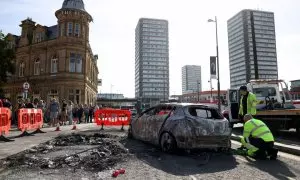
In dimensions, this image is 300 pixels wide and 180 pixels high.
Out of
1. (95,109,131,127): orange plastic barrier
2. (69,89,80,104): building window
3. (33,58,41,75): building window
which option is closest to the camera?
(95,109,131,127): orange plastic barrier

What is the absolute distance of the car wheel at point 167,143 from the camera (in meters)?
7.22

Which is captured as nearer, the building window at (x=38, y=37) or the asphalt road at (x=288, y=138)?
the asphalt road at (x=288, y=138)

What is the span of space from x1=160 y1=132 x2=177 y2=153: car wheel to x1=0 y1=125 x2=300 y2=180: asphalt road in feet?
0.73

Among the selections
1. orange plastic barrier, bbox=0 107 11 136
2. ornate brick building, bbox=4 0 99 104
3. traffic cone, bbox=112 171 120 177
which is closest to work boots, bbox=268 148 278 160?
traffic cone, bbox=112 171 120 177

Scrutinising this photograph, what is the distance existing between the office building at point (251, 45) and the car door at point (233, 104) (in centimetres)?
13038

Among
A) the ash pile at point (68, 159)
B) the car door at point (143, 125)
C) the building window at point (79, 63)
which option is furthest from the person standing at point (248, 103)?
the building window at point (79, 63)

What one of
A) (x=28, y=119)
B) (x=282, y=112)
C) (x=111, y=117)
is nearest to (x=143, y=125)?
(x=282, y=112)

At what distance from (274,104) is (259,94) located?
122 centimetres

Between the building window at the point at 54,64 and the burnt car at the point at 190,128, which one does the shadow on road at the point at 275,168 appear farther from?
the building window at the point at 54,64

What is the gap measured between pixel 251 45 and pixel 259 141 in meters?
143

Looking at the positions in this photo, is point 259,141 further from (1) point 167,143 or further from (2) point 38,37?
(2) point 38,37

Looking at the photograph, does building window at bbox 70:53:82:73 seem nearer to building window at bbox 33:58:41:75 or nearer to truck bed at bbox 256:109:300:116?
building window at bbox 33:58:41:75

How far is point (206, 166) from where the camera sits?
5.91 metres

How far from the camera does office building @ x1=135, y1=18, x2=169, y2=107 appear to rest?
477 ft
